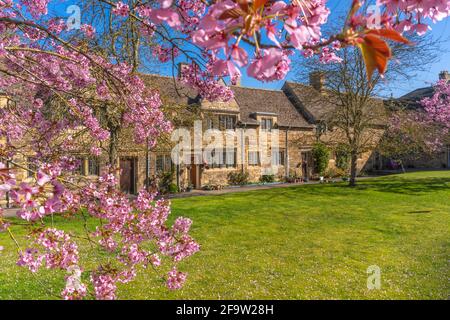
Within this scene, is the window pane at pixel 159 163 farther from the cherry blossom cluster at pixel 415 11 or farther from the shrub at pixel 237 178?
the cherry blossom cluster at pixel 415 11

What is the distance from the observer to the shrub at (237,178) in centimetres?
2967

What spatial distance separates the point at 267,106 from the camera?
3353cm

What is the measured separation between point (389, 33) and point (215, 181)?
27.5 m

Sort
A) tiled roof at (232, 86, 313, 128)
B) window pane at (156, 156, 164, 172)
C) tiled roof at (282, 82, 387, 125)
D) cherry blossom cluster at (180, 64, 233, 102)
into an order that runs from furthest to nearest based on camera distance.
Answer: tiled roof at (232, 86, 313, 128) < window pane at (156, 156, 164, 172) < tiled roof at (282, 82, 387, 125) < cherry blossom cluster at (180, 64, 233, 102)

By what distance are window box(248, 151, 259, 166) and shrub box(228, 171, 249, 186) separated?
4.38 feet

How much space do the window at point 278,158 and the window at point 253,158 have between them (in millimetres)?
1875

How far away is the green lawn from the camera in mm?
7082

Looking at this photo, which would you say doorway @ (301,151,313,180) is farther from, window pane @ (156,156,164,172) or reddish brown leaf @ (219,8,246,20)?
reddish brown leaf @ (219,8,246,20)

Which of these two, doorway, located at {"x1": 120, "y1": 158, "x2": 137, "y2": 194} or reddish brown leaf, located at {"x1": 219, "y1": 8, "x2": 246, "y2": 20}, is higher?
reddish brown leaf, located at {"x1": 219, "y1": 8, "x2": 246, "y2": 20}

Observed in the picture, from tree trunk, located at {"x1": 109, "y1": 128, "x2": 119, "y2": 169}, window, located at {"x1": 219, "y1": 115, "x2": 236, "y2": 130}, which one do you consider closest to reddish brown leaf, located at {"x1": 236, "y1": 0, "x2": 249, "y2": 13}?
tree trunk, located at {"x1": 109, "y1": 128, "x2": 119, "y2": 169}

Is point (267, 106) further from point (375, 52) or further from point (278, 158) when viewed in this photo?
point (375, 52)
